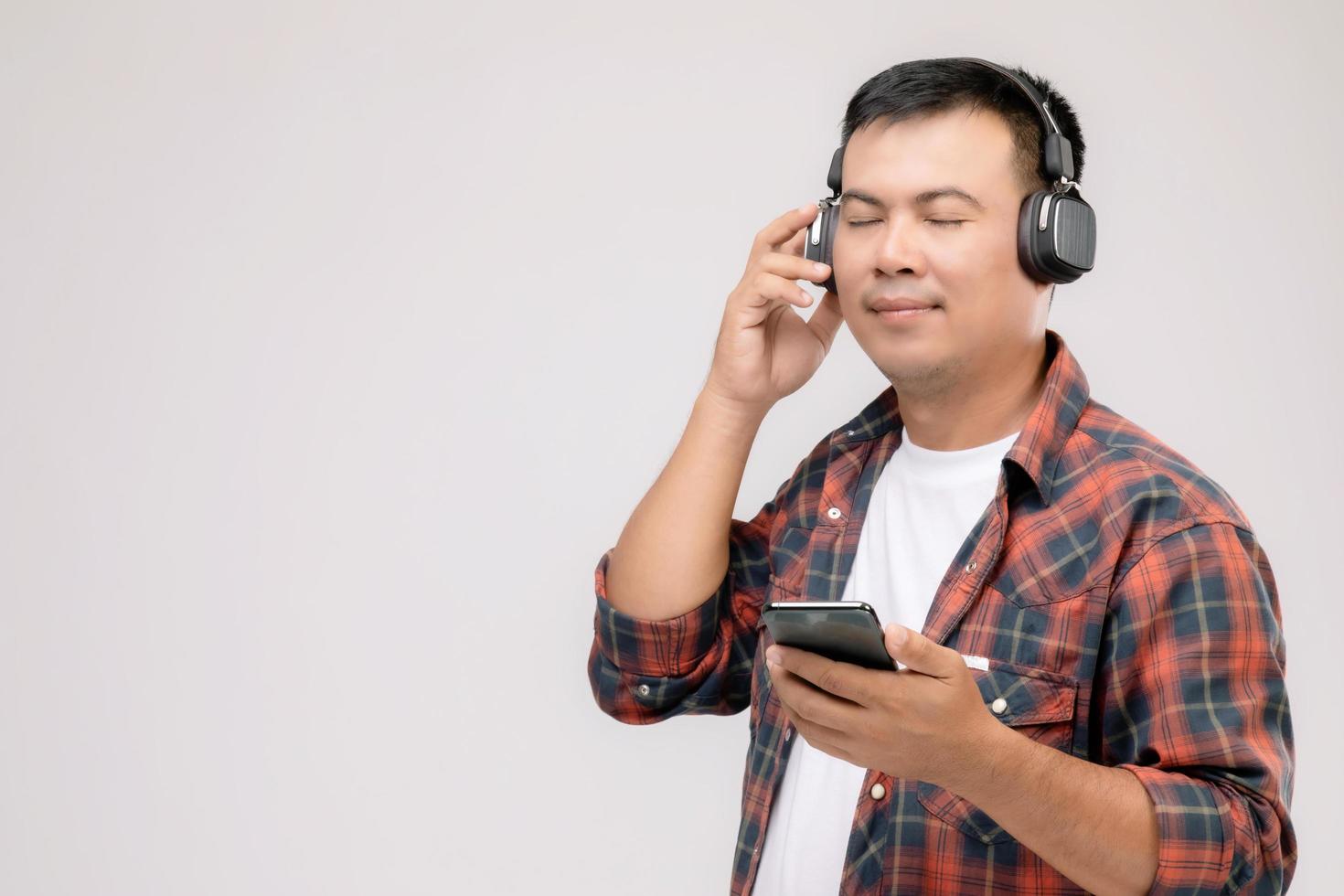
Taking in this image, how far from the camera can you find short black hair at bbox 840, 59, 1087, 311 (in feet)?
5.35

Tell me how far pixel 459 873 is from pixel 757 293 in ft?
5.99

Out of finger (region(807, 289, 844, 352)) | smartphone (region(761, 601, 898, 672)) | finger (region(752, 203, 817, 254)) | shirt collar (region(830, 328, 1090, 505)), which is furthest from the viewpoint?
finger (region(807, 289, 844, 352))

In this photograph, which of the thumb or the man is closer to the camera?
the thumb

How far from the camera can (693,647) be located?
6.00 feet

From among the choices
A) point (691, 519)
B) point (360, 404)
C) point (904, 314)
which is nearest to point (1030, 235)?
point (904, 314)

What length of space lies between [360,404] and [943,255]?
73.4 inches

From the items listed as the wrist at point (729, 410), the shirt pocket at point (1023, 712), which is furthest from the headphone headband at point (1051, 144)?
the shirt pocket at point (1023, 712)

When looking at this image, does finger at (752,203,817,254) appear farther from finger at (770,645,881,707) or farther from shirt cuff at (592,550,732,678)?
finger at (770,645,881,707)

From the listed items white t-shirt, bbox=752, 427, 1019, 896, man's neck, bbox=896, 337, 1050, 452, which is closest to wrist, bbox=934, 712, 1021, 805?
white t-shirt, bbox=752, 427, 1019, 896

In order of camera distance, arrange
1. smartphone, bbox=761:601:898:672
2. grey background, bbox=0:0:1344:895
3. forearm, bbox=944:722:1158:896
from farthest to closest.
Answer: grey background, bbox=0:0:1344:895
forearm, bbox=944:722:1158:896
smartphone, bbox=761:601:898:672

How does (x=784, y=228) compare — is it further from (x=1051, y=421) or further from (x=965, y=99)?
(x=1051, y=421)

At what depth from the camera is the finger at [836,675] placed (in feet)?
3.99

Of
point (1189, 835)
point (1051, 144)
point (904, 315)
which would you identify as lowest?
point (1189, 835)

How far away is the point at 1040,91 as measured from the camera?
5.60 feet
